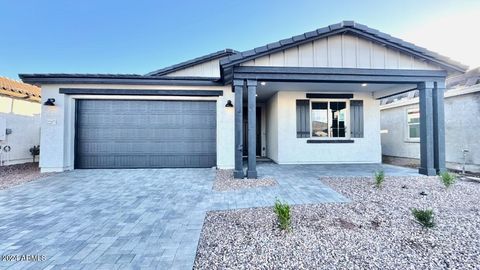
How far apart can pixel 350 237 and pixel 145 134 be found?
22.7ft

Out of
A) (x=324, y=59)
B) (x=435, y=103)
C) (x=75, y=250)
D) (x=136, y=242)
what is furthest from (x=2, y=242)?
(x=435, y=103)

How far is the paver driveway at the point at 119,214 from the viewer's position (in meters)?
2.28

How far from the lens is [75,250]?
2.37 m

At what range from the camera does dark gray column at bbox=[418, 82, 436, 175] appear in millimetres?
6051

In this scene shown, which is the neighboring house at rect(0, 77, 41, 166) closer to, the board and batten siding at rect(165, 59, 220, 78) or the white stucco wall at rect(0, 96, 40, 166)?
the white stucco wall at rect(0, 96, 40, 166)

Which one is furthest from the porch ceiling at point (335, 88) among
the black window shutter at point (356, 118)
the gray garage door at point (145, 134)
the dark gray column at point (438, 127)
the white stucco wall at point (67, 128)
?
the gray garage door at point (145, 134)

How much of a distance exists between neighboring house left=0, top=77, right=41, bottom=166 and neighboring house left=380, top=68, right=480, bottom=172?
16160 mm

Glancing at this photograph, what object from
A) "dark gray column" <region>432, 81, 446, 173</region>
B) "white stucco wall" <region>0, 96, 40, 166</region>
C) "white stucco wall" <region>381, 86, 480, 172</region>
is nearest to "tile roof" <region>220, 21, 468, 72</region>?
"dark gray column" <region>432, 81, 446, 173</region>

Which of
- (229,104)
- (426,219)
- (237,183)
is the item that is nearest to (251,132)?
(237,183)

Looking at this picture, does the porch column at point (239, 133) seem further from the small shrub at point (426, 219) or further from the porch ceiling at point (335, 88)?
the small shrub at point (426, 219)

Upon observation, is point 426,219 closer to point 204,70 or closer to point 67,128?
point 67,128

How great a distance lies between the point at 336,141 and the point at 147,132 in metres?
7.14

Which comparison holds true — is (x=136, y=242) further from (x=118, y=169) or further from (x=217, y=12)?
(x=217, y=12)

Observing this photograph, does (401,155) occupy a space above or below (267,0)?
below
